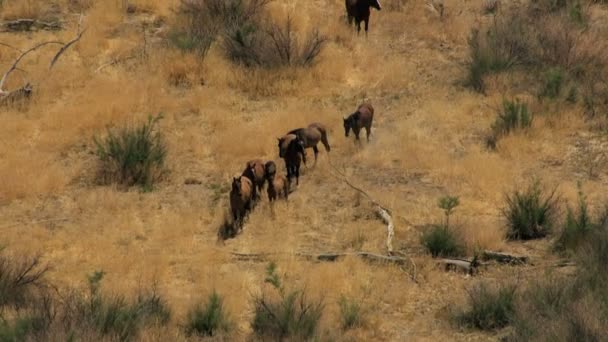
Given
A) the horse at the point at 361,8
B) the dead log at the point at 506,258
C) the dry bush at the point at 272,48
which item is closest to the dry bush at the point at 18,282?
the dead log at the point at 506,258

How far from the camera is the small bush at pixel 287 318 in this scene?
28.3ft

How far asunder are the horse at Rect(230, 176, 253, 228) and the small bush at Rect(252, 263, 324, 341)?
8.25ft

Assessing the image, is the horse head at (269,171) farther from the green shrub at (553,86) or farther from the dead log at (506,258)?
the green shrub at (553,86)

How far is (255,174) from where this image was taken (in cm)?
1206

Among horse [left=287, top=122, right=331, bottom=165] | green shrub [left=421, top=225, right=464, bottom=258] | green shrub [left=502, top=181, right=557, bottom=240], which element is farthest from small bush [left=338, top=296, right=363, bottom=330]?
horse [left=287, top=122, right=331, bottom=165]

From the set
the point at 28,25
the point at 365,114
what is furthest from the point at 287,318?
the point at 28,25

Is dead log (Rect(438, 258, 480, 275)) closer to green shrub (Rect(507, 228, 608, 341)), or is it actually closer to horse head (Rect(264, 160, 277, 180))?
green shrub (Rect(507, 228, 608, 341))

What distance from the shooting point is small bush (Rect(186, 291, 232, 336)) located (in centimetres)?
896

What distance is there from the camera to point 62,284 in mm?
10250

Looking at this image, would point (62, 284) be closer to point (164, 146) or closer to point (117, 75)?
point (164, 146)

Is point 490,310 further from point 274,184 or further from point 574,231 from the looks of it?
point 274,184

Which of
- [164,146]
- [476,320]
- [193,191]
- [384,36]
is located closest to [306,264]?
[476,320]

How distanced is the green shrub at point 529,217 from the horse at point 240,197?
3257mm

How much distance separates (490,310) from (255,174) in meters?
4.02
